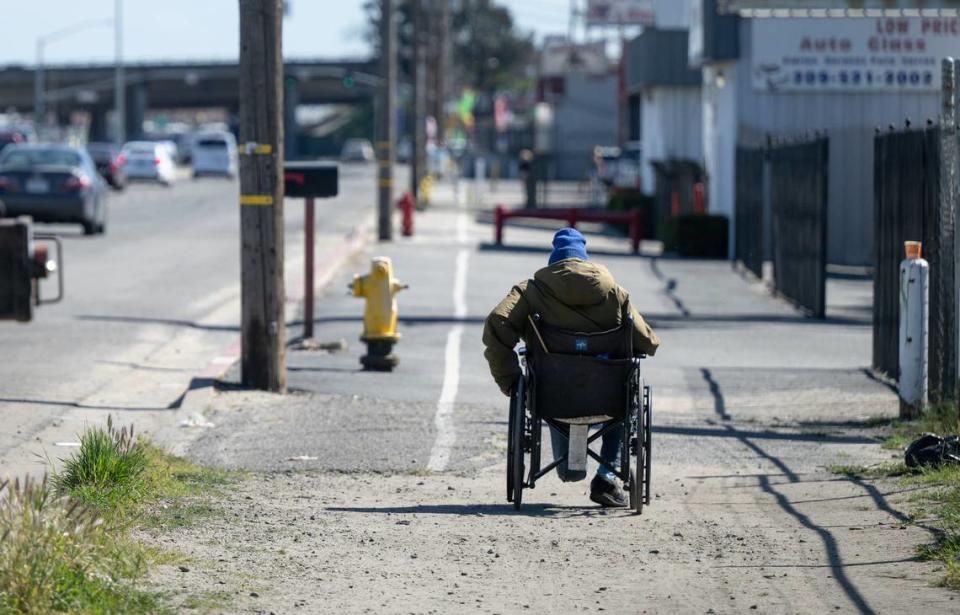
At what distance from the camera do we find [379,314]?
13281mm

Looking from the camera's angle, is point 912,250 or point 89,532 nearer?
point 89,532

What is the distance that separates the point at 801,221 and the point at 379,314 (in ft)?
26.7

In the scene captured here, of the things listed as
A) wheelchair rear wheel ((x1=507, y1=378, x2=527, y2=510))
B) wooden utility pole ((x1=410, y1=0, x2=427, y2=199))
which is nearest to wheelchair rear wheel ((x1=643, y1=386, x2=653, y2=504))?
wheelchair rear wheel ((x1=507, y1=378, x2=527, y2=510))

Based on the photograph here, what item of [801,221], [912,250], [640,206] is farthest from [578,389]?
[640,206]

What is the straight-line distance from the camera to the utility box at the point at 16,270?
485 inches

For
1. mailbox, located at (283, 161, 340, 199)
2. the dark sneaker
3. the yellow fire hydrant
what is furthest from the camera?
mailbox, located at (283, 161, 340, 199)

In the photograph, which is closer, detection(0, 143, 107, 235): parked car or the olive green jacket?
the olive green jacket

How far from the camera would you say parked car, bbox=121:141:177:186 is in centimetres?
6312

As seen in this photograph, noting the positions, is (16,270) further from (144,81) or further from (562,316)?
(144,81)

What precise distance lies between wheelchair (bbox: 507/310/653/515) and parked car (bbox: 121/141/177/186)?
56321 mm

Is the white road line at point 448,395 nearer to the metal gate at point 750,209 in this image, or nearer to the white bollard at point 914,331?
the white bollard at point 914,331

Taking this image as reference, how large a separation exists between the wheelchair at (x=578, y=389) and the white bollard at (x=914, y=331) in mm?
3448

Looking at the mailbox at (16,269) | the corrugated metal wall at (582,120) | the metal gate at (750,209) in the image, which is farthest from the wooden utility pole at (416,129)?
the corrugated metal wall at (582,120)

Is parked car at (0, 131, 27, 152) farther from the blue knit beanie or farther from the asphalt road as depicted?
the blue knit beanie
